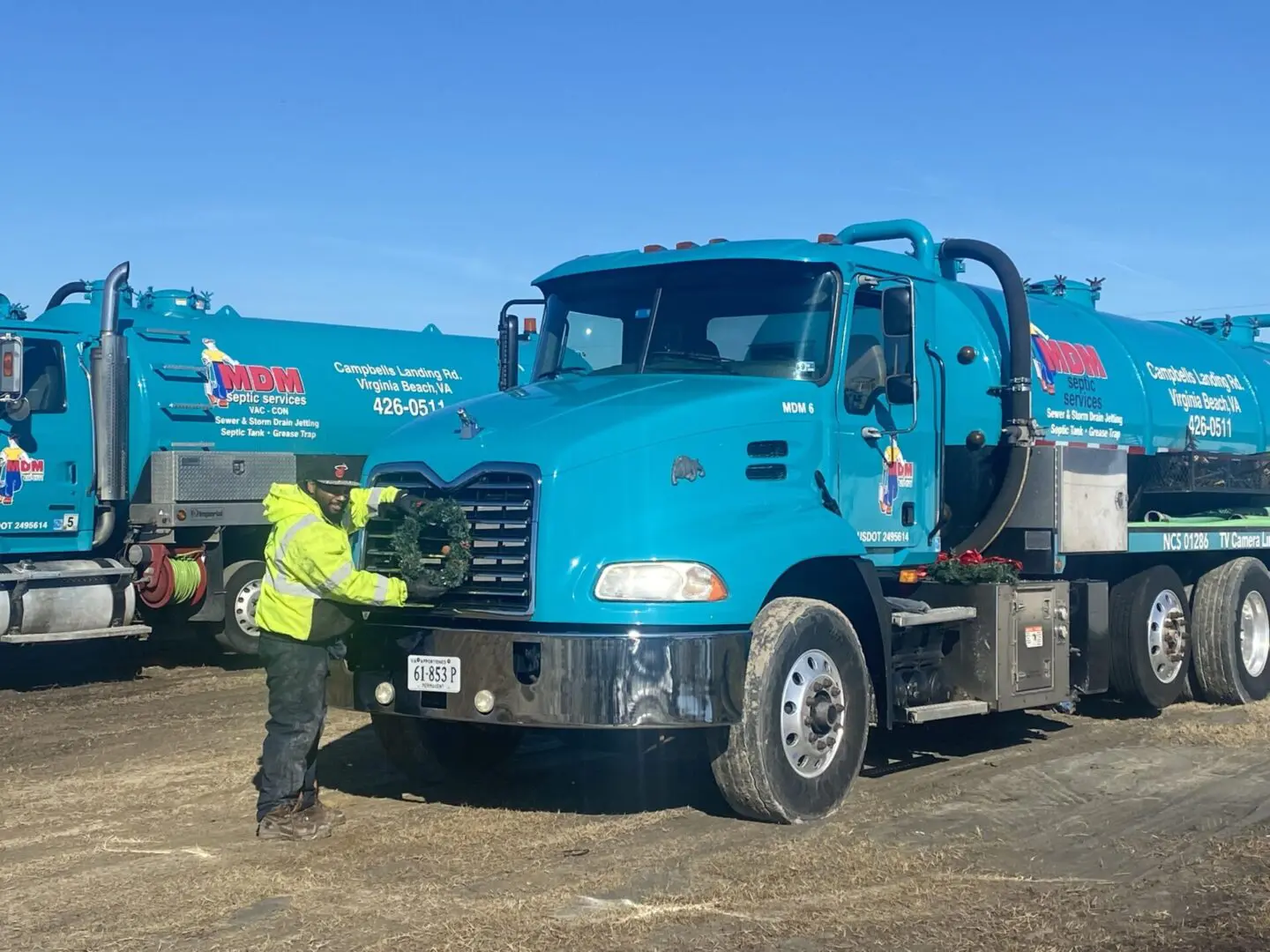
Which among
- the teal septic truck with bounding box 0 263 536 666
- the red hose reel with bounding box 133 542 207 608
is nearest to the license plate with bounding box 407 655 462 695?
the teal septic truck with bounding box 0 263 536 666

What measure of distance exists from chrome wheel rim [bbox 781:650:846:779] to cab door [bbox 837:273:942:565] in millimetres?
967

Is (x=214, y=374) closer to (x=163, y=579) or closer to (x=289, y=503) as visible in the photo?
(x=163, y=579)

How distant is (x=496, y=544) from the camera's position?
713 centimetres

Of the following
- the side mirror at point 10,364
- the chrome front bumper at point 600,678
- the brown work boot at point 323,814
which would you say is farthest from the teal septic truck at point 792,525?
the side mirror at point 10,364

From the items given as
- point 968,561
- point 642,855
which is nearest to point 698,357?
point 968,561

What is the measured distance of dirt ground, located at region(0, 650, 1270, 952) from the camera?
5.64 meters

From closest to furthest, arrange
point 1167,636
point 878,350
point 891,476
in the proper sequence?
1. point 878,350
2. point 891,476
3. point 1167,636

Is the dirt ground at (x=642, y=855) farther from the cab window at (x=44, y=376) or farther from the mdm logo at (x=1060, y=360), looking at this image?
the cab window at (x=44, y=376)

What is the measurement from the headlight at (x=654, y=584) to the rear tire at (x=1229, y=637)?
6.15 m

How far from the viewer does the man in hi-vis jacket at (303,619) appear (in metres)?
7.07

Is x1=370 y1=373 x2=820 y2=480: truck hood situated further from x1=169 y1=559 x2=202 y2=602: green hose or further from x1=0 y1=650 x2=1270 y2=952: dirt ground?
x1=169 y1=559 x2=202 y2=602: green hose

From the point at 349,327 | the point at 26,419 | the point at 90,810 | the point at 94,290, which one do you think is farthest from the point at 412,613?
the point at 349,327

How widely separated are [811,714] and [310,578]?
250 cm

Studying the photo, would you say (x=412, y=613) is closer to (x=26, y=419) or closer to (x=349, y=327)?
(x=26, y=419)
